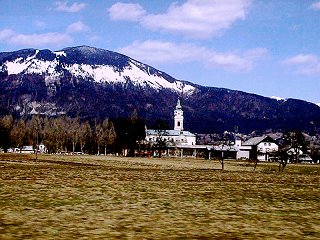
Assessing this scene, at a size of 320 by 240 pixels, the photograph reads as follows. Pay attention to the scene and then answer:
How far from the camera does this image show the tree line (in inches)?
5359

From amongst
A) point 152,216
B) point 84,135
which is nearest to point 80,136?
point 84,135

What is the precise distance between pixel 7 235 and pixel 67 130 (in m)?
164

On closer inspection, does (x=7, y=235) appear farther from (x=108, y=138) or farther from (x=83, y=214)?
(x=108, y=138)

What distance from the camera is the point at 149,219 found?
1440cm

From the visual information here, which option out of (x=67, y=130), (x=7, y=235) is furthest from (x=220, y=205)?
(x=67, y=130)

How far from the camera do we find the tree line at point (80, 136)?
136 metres

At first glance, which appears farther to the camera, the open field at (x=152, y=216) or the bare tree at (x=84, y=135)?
the bare tree at (x=84, y=135)

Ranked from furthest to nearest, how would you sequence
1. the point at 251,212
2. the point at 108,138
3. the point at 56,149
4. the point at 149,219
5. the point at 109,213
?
the point at 56,149 → the point at 108,138 → the point at 251,212 → the point at 109,213 → the point at 149,219

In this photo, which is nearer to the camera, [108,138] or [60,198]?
[60,198]

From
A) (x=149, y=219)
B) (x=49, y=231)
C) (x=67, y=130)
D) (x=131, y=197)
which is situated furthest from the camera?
(x=67, y=130)

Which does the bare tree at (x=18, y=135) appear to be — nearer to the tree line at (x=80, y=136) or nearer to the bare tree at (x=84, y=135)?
the tree line at (x=80, y=136)

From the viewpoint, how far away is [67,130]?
172000mm

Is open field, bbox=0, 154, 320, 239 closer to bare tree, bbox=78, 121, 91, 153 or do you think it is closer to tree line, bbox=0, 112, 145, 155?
tree line, bbox=0, 112, 145, 155

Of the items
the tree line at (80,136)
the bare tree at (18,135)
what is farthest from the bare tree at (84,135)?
the bare tree at (18,135)
